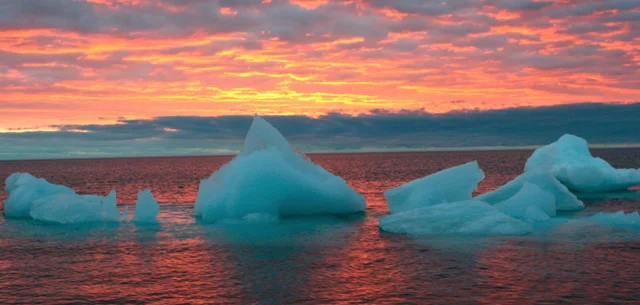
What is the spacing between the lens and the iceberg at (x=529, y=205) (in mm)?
23047

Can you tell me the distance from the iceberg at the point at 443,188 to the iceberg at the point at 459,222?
262cm

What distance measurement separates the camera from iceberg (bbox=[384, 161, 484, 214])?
24.4m

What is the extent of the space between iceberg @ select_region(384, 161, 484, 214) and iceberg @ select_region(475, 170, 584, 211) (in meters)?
1.88

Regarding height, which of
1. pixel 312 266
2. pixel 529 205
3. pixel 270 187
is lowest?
pixel 312 266

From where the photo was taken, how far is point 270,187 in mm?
24203

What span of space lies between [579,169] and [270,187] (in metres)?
25.4

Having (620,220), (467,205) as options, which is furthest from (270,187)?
(620,220)

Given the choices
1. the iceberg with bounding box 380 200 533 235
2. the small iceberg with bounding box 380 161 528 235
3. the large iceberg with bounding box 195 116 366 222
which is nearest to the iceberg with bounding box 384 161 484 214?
the small iceberg with bounding box 380 161 528 235

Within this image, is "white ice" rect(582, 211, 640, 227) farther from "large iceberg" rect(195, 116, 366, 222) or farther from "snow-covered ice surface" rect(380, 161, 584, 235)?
"large iceberg" rect(195, 116, 366, 222)

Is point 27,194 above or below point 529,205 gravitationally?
above

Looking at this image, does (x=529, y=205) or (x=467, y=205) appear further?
(x=529, y=205)

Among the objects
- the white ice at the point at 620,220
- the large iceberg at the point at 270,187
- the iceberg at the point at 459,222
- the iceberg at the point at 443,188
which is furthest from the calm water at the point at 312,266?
the iceberg at the point at 443,188

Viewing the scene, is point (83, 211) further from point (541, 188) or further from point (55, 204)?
point (541, 188)

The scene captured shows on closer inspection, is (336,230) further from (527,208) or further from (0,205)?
(0,205)
